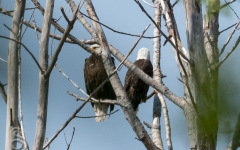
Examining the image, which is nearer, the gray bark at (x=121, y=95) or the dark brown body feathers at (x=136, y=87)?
the gray bark at (x=121, y=95)

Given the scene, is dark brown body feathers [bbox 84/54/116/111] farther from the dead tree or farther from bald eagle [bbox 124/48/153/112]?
the dead tree

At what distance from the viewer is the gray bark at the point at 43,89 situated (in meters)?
1.93

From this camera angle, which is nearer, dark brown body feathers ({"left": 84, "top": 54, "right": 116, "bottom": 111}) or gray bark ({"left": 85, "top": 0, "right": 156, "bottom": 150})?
gray bark ({"left": 85, "top": 0, "right": 156, "bottom": 150})

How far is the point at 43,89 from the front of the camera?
200 centimetres

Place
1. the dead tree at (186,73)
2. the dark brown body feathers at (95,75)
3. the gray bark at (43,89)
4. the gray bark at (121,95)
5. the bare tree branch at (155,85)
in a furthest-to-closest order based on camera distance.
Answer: the dark brown body feathers at (95,75) < the gray bark at (121,95) < the bare tree branch at (155,85) < the gray bark at (43,89) < the dead tree at (186,73)

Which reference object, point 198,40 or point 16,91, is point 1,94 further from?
point 198,40

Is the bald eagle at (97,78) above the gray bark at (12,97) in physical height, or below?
above

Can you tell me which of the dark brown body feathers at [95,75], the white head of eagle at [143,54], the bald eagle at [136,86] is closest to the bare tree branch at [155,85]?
the dark brown body feathers at [95,75]

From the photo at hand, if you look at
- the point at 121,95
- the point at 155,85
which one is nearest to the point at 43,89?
the point at 155,85

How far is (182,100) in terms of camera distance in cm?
253

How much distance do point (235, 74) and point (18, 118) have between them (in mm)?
1416

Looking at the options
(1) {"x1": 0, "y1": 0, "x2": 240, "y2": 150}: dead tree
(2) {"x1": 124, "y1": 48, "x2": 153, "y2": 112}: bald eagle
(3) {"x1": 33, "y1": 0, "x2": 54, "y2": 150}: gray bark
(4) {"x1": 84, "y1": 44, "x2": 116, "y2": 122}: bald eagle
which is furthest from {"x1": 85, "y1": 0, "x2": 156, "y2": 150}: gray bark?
(2) {"x1": 124, "y1": 48, "x2": 153, "y2": 112}: bald eagle

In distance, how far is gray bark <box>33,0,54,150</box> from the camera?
1933mm

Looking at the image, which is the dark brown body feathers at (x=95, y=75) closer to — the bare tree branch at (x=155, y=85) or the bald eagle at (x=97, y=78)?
the bald eagle at (x=97, y=78)
